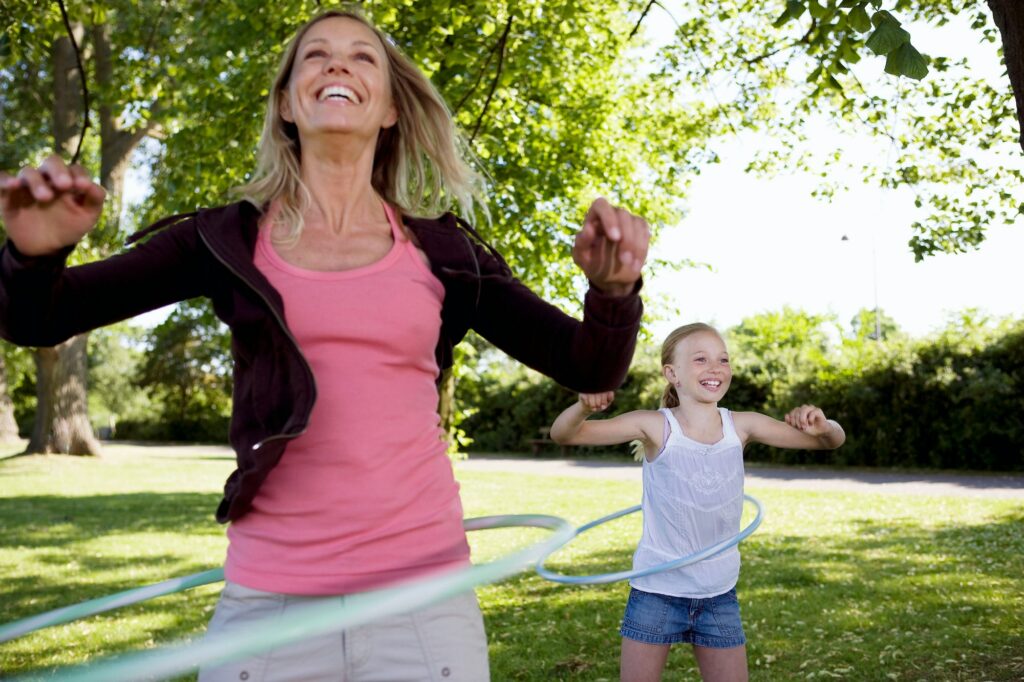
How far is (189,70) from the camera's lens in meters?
12.2

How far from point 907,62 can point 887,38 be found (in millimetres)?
125

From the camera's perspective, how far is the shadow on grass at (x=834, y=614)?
6109mm

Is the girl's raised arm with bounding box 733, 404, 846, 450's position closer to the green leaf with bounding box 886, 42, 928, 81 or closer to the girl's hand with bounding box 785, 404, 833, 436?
the girl's hand with bounding box 785, 404, 833, 436

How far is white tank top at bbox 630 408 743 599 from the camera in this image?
13.3 ft

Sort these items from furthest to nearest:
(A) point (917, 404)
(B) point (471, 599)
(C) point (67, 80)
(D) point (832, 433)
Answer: (C) point (67, 80) → (A) point (917, 404) → (D) point (832, 433) → (B) point (471, 599)

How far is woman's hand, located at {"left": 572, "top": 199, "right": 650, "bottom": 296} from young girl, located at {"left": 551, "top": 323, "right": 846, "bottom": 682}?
6.23 feet

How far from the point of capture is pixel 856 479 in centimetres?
1842

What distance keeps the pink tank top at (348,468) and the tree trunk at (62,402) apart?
77.8 feet

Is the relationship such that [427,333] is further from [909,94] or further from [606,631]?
[909,94]

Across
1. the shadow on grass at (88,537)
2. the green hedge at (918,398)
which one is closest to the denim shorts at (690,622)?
the shadow on grass at (88,537)

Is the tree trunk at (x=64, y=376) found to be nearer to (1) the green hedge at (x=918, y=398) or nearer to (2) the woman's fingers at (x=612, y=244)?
(1) the green hedge at (x=918, y=398)

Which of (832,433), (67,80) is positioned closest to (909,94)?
(832,433)

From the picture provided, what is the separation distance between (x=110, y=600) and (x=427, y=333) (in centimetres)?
152

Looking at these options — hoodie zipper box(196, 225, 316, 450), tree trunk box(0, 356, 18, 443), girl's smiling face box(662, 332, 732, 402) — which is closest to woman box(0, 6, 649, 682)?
hoodie zipper box(196, 225, 316, 450)
